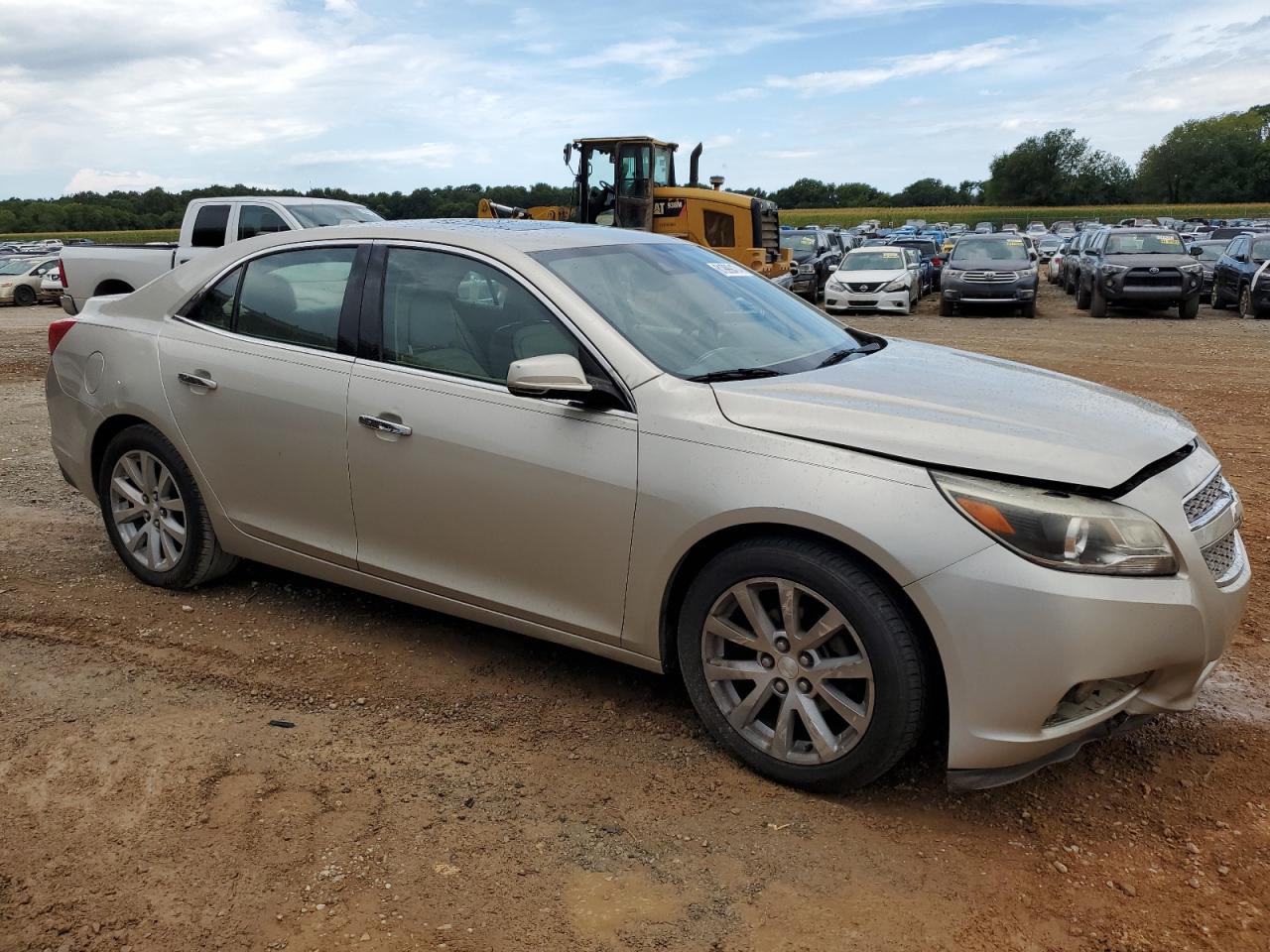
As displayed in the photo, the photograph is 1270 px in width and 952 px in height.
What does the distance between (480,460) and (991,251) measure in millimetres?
21426

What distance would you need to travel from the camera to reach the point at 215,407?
436 centimetres

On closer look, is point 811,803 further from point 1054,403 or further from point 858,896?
point 1054,403

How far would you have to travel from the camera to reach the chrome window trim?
344 centimetres

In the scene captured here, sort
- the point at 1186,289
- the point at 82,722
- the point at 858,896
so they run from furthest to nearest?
1. the point at 1186,289
2. the point at 82,722
3. the point at 858,896

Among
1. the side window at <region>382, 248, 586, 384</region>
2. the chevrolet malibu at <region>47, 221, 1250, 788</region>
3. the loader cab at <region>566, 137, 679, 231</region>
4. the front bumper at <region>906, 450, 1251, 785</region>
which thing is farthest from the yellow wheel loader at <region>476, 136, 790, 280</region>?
the front bumper at <region>906, 450, 1251, 785</region>

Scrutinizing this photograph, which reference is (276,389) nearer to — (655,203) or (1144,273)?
(655,203)

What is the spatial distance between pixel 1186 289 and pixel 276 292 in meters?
19.8

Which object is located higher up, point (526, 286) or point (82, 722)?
point (526, 286)

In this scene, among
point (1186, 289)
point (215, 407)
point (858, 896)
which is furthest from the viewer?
point (1186, 289)

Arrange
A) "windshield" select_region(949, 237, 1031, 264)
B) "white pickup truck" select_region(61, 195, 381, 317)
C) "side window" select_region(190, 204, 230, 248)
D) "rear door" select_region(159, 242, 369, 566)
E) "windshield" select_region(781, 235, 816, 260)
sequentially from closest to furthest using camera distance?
"rear door" select_region(159, 242, 369, 566), "white pickup truck" select_region(61, 195, 381, 317), "side window" select_region(190, 204, 230, 248), "windshield" select_region(949, 237, 1031, 264), "windshield" select_region(781, 235, 816, 260)

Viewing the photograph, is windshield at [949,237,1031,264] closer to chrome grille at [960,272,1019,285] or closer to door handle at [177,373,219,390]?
chrome grille at [960,272,1019,285]

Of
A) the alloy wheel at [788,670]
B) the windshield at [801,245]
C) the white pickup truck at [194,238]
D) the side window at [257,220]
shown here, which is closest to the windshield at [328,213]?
the white pickup truck at [194,238]

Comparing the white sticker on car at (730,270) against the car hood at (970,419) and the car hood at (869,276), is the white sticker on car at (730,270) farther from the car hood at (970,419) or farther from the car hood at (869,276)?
the car hood at (869,276)

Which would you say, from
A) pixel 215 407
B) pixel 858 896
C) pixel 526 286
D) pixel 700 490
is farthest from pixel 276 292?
pixel 858 896
